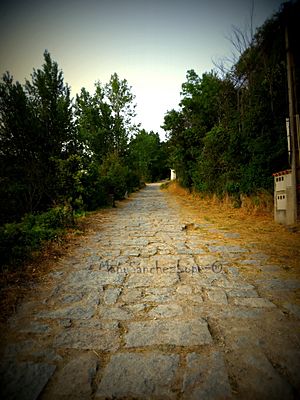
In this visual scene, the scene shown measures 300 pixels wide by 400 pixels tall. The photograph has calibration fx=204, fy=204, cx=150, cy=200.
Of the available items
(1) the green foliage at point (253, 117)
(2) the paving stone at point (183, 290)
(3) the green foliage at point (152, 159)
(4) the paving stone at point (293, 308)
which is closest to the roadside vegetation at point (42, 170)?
(2) the paving stone at point (183, 290)

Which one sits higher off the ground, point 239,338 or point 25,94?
point 25,94

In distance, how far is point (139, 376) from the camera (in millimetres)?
1397

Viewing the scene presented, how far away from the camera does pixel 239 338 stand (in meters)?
1.71

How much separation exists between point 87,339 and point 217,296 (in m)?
1.47

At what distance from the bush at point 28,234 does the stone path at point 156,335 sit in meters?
0.76

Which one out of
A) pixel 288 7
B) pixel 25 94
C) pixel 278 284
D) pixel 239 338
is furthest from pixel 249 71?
→ pixel 25 94

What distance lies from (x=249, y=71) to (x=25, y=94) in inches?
482

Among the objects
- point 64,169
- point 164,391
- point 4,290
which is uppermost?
point 64,169

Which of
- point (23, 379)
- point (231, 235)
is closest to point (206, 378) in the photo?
point (23, 379)

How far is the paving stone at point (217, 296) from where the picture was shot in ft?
7.49

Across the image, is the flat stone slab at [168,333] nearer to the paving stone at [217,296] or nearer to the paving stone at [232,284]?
the paving stone at [217,296]

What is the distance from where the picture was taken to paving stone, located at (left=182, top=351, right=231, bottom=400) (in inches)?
49.8

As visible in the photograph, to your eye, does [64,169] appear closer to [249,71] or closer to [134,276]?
[134,276]

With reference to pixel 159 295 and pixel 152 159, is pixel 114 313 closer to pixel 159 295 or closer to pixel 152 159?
pixel 159 295
